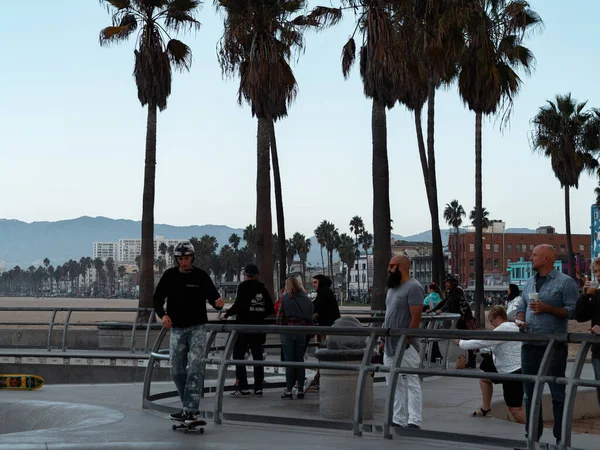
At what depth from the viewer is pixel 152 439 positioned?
895cm

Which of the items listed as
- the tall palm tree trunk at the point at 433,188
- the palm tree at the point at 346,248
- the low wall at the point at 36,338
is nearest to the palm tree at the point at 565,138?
the tall palm tree trunk at the point at 433,188

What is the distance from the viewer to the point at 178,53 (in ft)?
106

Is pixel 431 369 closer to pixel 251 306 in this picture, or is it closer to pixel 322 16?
pixel 251 306

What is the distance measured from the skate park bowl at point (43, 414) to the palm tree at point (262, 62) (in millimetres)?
16222

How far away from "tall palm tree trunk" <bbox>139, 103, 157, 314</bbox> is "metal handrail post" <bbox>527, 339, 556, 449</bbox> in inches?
912

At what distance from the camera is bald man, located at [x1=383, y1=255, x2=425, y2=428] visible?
9.58 m

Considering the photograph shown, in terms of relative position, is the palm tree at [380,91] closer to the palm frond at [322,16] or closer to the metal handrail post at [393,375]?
the palm frond at [322,16]

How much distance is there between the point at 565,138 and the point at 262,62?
33.8 meters

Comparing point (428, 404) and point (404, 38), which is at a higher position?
point (404, 38)

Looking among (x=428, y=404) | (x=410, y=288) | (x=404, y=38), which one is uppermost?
(x=404, y=38)

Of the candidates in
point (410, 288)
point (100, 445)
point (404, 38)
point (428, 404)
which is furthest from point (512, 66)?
point (100, 445)

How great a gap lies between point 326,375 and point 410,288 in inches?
69.3

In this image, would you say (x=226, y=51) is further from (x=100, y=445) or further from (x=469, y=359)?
(x=100, y=445)

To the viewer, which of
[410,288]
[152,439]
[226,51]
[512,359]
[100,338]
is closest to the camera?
[152,439]
